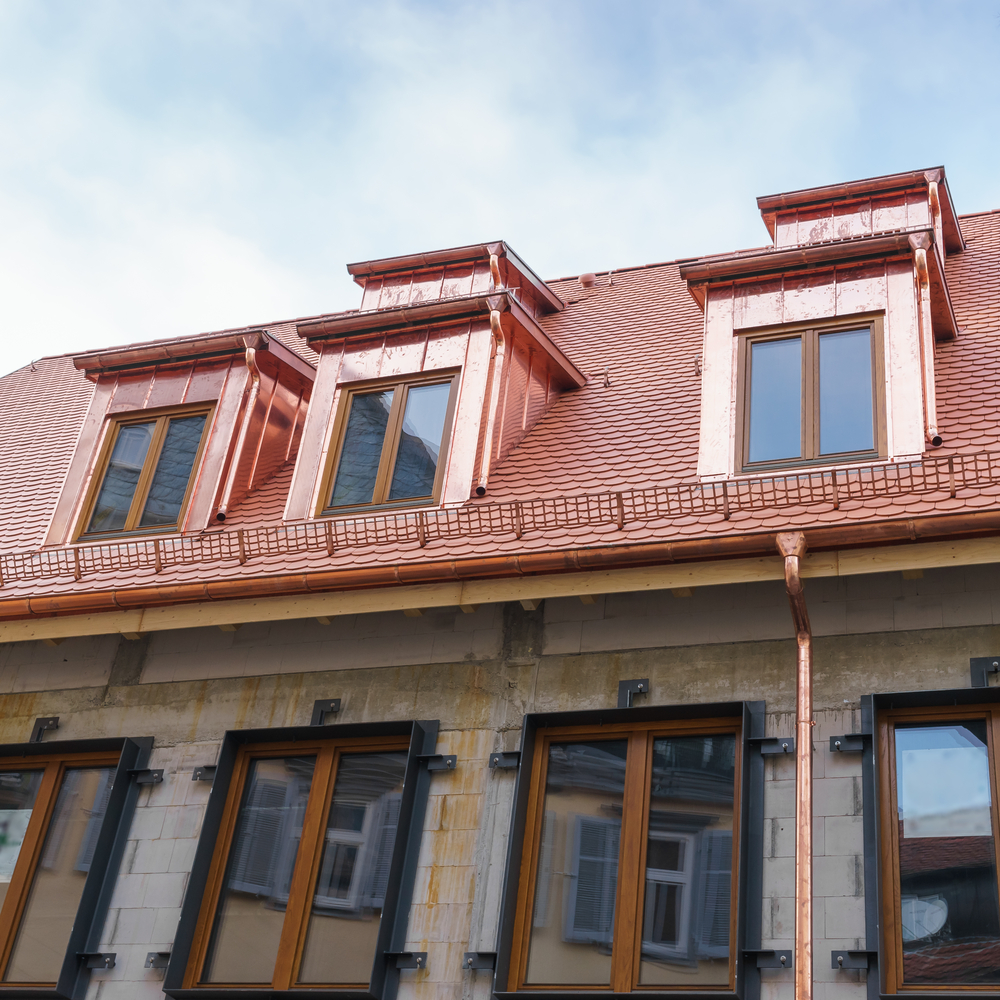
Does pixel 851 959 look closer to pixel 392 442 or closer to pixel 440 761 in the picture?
pixel 440 761

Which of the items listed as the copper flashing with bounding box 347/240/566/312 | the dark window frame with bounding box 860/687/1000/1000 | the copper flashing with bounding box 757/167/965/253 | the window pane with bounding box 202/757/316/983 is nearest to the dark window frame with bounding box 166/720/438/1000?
the window pane with bounding box 202/757/316/983

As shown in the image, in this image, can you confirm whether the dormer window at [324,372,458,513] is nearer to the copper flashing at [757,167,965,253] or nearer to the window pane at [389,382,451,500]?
the window pane at [389,382,451,500]

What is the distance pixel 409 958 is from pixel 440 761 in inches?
50.7

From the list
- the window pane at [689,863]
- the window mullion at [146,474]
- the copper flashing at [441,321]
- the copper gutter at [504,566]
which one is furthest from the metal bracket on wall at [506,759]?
the window mullion at [146,474]

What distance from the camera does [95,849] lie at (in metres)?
9.25

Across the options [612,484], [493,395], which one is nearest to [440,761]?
[612,484]

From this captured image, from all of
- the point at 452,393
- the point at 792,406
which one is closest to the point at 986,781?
the point at 792,406

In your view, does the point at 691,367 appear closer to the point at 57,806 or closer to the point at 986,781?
the point at 986,781

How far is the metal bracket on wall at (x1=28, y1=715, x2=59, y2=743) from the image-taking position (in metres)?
10.1

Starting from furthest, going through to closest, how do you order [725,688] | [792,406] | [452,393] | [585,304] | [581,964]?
[585,304], [452,393], [792,406], [725,688], [581,964]

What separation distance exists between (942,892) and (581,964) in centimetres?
214

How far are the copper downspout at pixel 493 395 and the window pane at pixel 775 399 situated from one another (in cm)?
204

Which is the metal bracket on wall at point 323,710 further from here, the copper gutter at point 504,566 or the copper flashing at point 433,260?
the copper flashing at point 433,260

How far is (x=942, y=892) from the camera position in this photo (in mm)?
7336
